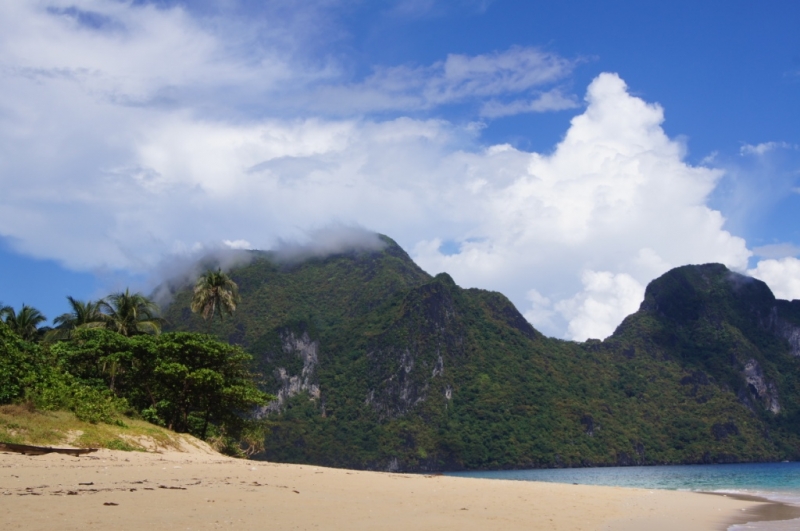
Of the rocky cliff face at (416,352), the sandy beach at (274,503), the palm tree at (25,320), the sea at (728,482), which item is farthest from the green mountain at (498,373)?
the sandy beach at (274,503)

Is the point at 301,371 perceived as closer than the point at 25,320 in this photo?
No

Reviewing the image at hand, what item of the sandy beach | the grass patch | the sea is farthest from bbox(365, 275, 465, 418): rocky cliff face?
the sandy beach

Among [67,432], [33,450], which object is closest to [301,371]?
[67,432]

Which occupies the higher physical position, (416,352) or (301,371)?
(416,352)

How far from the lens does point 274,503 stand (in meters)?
11.6

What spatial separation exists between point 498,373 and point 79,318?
120353 mm

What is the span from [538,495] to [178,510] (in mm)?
11221

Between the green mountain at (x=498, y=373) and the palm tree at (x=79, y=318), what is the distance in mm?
65409

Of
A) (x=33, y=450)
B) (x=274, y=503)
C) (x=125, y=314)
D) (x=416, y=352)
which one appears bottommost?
(x=274, y=503)

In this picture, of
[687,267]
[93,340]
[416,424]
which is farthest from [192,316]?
[687,267]

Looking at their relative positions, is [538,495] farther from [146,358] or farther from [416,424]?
[416,424]

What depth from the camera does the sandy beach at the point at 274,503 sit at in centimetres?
912

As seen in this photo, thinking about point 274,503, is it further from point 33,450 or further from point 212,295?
point 212,295

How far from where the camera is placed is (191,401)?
33.7m
